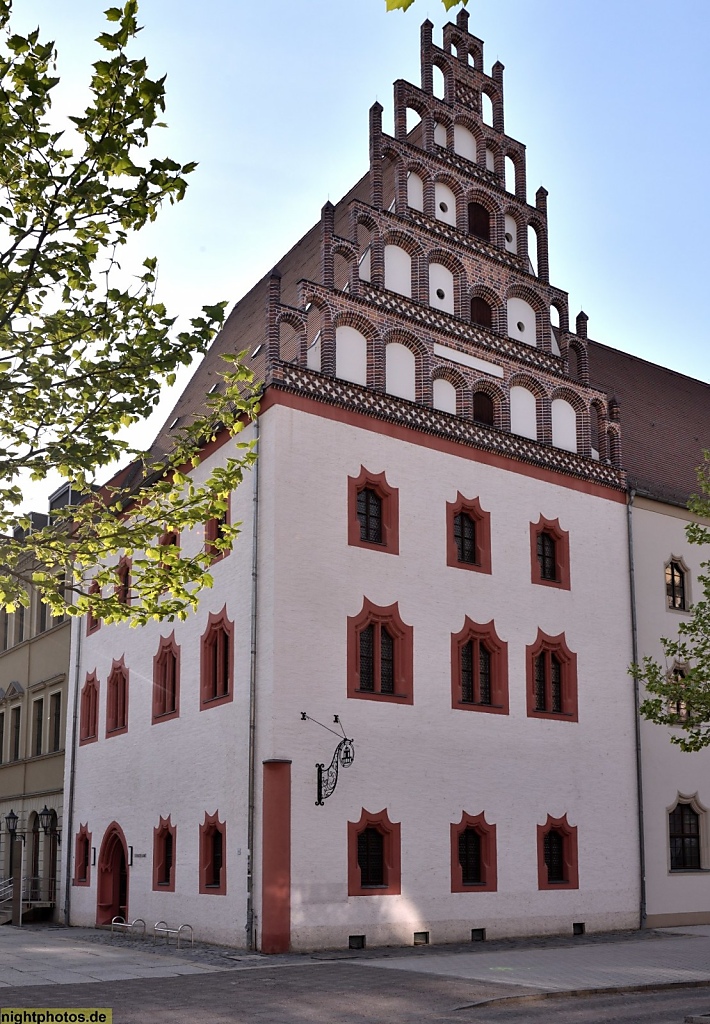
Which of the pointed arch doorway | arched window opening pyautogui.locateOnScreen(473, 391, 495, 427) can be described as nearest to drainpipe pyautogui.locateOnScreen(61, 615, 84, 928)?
the pointed arch doorway

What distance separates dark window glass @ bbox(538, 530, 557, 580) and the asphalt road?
12243mm

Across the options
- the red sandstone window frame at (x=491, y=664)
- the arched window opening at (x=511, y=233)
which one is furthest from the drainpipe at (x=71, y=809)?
the arched window opening at (x=511, y=233)

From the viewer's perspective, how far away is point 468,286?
28.9 meters

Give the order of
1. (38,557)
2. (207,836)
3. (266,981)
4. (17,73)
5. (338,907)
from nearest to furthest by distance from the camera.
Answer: (17,73)
(38,557)
(266,981)
(338,907)
(207,836)

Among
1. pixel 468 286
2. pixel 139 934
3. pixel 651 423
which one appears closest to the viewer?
pixel 139 934

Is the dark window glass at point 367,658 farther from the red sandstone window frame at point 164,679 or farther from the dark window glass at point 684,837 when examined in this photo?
the dark window glass at point 684,837

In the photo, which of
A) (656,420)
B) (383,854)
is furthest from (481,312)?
(383,854)

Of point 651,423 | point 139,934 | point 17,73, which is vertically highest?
point 651,423

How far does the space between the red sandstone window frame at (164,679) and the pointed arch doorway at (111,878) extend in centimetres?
357

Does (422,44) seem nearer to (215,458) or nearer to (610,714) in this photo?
(215,458)

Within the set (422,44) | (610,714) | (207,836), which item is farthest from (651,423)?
(207,836)

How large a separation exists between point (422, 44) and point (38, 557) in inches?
884

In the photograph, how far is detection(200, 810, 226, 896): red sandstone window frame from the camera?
2348 cm

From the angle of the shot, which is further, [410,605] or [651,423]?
[651,423]
